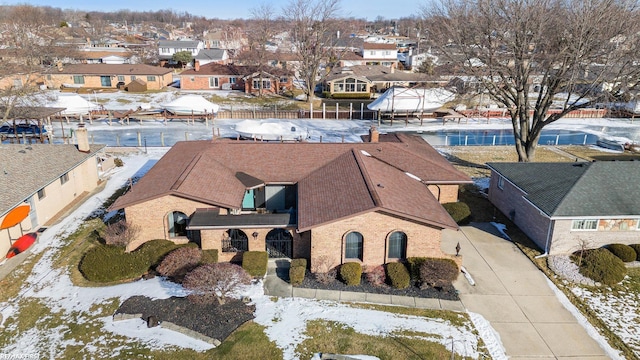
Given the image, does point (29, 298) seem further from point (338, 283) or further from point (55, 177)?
point (338, 283)

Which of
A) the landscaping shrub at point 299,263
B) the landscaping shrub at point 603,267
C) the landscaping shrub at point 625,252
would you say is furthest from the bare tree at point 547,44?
the landscaping shrub at point 299,263

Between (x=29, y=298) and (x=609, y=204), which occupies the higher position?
(x=609, y=204)

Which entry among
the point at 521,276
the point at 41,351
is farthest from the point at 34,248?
the point at 521,276

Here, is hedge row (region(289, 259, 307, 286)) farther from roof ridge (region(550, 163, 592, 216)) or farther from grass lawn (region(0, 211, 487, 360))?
roof ridge (region(550, 163, 592, 216))

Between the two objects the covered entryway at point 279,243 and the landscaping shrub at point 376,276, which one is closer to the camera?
the landscaping shrub at point 376,276

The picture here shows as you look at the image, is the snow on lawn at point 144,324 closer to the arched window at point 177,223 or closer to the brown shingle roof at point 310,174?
the arched window at point 177,223

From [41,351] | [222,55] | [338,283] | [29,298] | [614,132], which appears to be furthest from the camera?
[222,55]
